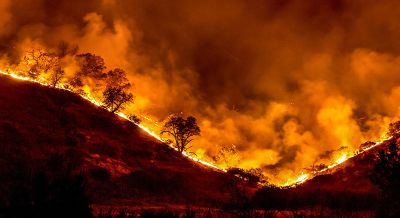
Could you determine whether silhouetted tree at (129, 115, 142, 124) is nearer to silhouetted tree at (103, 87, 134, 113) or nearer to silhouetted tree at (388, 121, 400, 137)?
silhouetted tree at (103, 87, 134, 113)

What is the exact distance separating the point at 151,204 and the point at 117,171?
8840 mm

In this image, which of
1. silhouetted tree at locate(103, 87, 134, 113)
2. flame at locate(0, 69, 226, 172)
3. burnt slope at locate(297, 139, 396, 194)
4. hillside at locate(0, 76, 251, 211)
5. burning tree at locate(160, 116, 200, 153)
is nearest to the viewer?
hillside at locate(0, 76, 251, 211)

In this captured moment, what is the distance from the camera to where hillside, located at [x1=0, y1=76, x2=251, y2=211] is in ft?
103

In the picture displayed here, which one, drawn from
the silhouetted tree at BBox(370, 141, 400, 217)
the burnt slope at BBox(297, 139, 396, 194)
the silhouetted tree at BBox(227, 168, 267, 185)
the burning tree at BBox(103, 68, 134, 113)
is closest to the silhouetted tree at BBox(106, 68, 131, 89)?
the burning tree at BBox(103, 68, 134, 113)

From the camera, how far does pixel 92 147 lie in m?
40.1

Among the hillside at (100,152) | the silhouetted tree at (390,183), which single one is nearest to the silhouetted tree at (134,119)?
the hillside at (100,152)

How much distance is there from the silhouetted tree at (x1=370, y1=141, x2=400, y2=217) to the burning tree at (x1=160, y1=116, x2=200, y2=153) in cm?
4115

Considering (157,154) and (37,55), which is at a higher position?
(37,55)

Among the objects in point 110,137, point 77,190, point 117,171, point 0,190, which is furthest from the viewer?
point 110,137

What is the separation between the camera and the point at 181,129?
56.6 meters

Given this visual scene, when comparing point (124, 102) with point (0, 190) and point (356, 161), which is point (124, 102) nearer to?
point (356, 161)

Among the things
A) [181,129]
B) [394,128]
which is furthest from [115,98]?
[394,128]

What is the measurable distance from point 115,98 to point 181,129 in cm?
959

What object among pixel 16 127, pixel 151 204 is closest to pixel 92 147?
pixel 16 127
